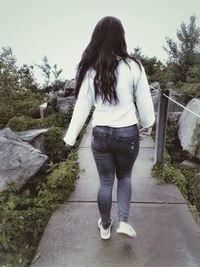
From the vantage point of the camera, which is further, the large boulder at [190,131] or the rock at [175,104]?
the rock at [175,104]

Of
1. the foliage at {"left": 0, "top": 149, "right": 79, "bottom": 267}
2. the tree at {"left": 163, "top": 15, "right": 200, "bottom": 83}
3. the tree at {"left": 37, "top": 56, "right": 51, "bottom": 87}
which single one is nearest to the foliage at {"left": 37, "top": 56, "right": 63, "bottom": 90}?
the tree at {"left": 37, "top": 56, "right": 51, "bottom": 87}

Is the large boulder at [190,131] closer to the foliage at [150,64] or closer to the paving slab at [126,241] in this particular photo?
the paving slab at [126,241]

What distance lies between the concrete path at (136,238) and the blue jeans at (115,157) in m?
0.27

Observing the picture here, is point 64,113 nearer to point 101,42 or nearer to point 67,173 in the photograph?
point 67,173

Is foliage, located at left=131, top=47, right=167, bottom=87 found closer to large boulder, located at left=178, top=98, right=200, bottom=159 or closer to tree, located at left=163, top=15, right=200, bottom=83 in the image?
tree, located at left=163, top=15, right=200, bottom=83

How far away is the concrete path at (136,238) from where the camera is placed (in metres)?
2.50

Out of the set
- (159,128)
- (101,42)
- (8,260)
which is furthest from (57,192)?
(101,42)

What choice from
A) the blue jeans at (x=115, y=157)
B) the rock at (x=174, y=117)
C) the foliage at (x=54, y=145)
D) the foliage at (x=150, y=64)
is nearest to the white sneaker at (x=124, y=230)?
the blue jeans at (x=115, y=157)

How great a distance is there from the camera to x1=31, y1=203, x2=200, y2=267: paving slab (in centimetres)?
249

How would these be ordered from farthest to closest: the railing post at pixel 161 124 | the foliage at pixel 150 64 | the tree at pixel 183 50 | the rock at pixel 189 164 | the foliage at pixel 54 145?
the foliage at pixel 150 64, the tree at pixel 183 50, the foliage at pixel 54 145, the rock at pixel 189 164, the railing post at pixel 161 124

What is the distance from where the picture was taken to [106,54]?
2160 mm

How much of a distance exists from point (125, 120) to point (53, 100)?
605 cm

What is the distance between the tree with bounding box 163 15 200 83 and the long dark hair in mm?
7228

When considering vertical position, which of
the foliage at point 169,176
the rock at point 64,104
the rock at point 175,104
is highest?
the rock at point 175,104
